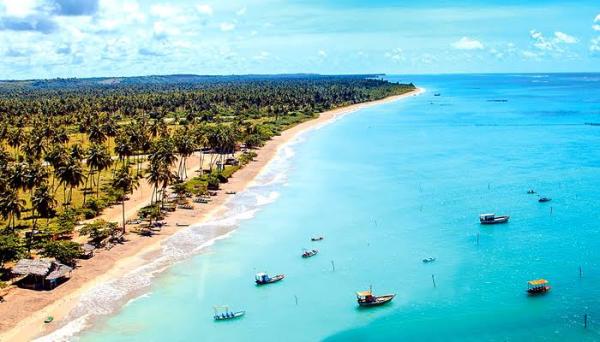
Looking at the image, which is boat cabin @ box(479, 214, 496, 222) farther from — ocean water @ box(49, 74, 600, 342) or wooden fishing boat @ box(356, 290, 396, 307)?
wooden fishing boat @ box(356, 290, 396, 307)

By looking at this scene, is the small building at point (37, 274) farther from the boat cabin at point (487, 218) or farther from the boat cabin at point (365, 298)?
the boat cabin at point (487, 218)

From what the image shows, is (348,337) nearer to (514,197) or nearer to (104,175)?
(514,197)

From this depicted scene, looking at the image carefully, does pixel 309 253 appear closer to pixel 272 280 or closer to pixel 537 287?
pixel 272 280

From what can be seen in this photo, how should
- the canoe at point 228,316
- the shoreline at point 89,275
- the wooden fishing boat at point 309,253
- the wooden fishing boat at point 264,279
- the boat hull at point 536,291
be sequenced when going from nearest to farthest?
1. the shoreline at point 89,275
2. the canoe at point 228,316
3. the boat hull at point 536,291
4. the wooden fishing boat at point 264,279
5. the wooden fishing boat at point 309,253

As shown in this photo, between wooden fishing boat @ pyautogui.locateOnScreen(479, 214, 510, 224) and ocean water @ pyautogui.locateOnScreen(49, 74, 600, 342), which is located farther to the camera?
wooden fishing boat @ pyautogui.locateOnScreen(479, 214, 510, 224)

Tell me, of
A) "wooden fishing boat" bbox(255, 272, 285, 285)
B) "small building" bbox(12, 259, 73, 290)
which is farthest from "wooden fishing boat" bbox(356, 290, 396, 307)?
"small building" bbox(12, 259, 73, 290)

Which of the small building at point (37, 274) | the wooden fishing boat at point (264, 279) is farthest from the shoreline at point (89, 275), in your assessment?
the wooden fishing boat at point (264, 279)

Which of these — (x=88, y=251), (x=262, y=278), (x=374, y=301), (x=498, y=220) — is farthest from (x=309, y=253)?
(x=498, y=220)
